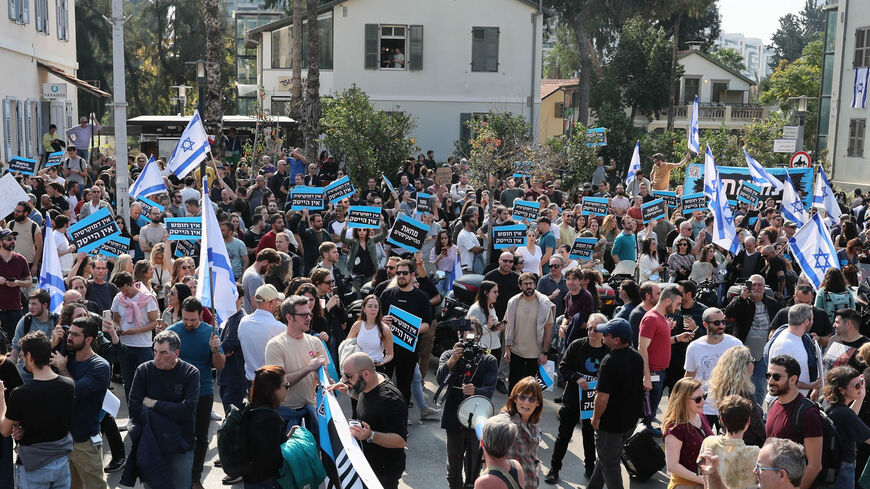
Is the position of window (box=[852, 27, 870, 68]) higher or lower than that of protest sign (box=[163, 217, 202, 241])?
higher

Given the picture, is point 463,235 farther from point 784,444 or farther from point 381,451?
point 784,444

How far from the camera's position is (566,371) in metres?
8.86

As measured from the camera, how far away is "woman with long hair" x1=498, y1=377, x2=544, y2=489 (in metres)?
6.63

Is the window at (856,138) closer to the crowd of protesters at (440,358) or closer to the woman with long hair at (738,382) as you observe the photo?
the crowd of protesters at (440,358)

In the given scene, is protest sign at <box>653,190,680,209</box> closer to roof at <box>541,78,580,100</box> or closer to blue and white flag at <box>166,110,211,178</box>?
blue and white flag at <box>166,110,211,178</box>

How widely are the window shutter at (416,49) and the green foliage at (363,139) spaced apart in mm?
9877

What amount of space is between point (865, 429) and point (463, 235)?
8.09 m

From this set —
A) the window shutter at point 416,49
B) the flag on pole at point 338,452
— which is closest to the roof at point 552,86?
the window shutter at point 416,49

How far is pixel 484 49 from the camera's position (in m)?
38.0

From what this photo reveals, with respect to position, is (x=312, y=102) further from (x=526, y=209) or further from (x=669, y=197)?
(x=526, y=209)

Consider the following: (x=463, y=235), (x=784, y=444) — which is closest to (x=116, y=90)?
(x=463, y=235)

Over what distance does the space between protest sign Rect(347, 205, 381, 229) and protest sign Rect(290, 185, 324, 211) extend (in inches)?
Answer: 105

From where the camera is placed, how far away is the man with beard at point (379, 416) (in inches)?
265

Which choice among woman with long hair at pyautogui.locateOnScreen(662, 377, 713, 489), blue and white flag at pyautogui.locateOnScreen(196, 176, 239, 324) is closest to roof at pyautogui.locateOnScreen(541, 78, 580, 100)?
blue and white flag at pyautogui.locateOnScreen(196, 176, 239, 324)
